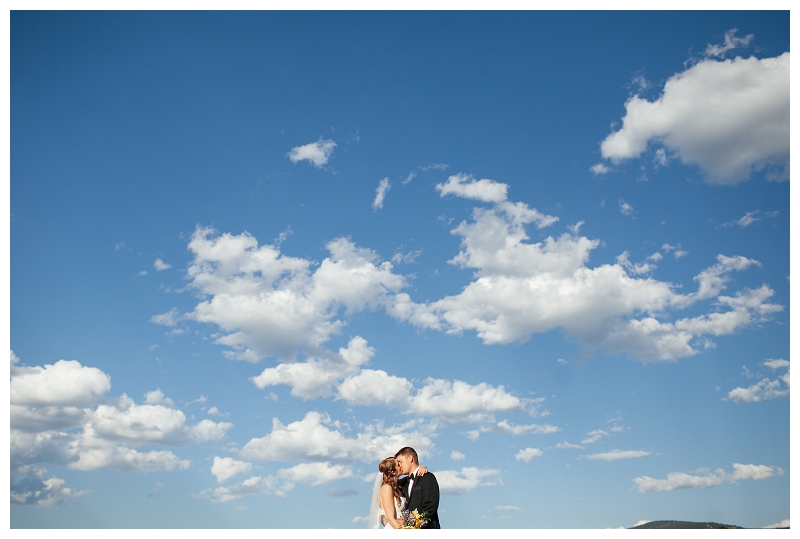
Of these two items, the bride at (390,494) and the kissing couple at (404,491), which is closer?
the kissing couple at (404,491)

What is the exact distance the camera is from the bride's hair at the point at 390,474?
12398mm

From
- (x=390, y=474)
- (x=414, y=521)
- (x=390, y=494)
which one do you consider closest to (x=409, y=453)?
(x=390, y=474)

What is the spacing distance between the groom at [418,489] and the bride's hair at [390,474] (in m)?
0.10

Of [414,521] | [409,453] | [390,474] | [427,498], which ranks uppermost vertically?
[409,453]

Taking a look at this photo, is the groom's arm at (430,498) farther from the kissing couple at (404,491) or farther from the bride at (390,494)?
the bride at (390,494)

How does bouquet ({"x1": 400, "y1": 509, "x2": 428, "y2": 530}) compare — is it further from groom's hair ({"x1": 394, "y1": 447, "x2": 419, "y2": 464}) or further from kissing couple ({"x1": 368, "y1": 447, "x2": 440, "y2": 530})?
groom's hair ({"x1": 394, "y1": 447, "x2": 419, "y2": 464})

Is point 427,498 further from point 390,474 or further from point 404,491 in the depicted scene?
point 390,474

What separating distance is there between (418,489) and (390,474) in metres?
0.69

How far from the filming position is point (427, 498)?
12.0 meters

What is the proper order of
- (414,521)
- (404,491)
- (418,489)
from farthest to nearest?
1. (404,491)
2. (418,489)
3. (414,521)

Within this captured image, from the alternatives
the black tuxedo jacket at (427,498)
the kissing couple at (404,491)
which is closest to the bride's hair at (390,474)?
the kissing couple at (404,491)

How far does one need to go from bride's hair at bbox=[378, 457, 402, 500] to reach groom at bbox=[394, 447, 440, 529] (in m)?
0.10

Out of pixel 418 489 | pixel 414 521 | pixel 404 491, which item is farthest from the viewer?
pixel 404 491
